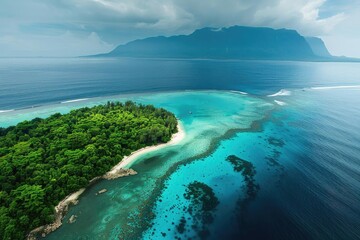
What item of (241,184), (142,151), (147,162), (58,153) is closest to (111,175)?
(147,162)

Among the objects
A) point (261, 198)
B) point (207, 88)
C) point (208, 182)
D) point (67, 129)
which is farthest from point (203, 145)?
point (207, 88)

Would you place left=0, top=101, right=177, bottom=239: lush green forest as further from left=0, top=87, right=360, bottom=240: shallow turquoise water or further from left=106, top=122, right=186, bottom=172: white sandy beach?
left=0, top=87, right=360, bottom=240: shallow turquoise water

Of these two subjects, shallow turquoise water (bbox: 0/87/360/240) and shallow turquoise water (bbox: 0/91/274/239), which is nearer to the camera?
shallow turquoise water (bbox: 0/87/360/240)

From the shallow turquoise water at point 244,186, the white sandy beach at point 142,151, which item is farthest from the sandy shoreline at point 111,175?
the shallow turquoise water at point 244,186

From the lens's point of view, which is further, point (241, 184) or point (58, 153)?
point (58, 153)

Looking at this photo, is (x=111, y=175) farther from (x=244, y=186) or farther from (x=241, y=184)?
(x=244, y=186)

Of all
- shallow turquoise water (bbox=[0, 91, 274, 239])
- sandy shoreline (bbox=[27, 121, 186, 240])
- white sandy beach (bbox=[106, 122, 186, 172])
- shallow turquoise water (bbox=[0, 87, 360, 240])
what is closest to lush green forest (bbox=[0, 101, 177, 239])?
sandy shoreline (bbox=[27, 121, 186, 240])

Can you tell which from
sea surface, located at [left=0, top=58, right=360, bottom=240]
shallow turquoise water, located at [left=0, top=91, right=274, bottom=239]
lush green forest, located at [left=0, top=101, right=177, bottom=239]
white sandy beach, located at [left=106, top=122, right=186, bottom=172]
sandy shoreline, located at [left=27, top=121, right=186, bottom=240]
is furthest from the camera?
white sandy beach, located at [left=106, top=122, right=186, bottom=172]
